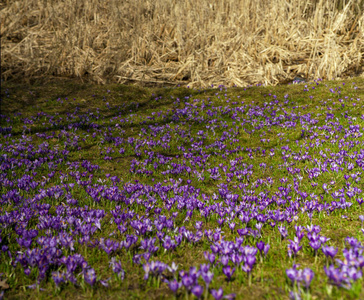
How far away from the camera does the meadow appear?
9.11ft

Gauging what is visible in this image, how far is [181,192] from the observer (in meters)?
5.61

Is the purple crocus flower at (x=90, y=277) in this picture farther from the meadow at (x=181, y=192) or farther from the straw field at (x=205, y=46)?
the straw field at (x=205, y=46)

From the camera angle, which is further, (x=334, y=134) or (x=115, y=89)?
(x=115, y=89)

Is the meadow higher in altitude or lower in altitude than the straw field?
lower

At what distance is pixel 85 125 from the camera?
954cm

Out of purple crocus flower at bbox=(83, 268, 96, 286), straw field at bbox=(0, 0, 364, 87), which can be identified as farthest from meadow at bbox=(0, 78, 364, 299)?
straw field at bbox=(0, 0, 364, 87)

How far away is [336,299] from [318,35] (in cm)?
1507

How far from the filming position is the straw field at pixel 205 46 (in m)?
14.0

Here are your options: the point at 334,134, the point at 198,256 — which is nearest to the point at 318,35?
the point at 334,134

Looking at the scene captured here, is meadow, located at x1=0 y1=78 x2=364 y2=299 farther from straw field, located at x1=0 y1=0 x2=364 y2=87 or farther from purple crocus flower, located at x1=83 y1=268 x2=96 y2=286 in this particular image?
straw field, located at x1=0 y1=0 x2=364 y2=87

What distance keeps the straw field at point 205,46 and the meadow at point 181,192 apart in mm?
1961

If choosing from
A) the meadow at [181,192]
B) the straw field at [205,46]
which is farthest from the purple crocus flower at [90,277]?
the straw field at [205,46]

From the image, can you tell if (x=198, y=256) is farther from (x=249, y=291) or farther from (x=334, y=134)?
(x=334, y=134)

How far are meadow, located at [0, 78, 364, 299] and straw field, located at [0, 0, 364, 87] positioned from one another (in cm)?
196
